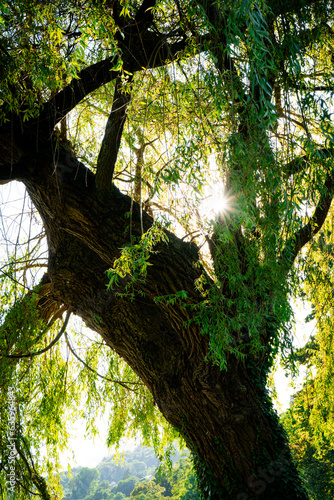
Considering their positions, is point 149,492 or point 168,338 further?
Answer: point 149,492

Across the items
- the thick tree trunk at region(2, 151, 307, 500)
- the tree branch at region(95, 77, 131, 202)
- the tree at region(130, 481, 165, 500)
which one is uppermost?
the tree branch at region(95, 77, 131, 202)

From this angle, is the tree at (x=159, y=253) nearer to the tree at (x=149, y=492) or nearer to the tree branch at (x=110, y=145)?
the tree branch at (x=110, y=145)

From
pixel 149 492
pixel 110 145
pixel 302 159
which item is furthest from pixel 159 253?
pixel 149 492

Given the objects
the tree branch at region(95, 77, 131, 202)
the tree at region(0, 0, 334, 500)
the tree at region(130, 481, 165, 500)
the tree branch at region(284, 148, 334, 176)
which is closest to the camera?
the tree branch at region(284, 148, 334, 176)

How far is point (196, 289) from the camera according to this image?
9.62 ft

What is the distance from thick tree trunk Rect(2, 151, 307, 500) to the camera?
2.83 m

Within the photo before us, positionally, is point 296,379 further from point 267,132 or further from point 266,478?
point 267,132

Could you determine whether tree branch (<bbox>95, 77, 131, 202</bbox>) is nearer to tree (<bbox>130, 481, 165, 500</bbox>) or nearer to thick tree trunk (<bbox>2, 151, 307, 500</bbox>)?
thick tree trunk (<bbox>2, 151, 307, 500</bbox>)

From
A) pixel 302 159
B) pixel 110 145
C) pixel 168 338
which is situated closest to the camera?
pixel 302 159

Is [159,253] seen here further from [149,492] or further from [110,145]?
[149,492]

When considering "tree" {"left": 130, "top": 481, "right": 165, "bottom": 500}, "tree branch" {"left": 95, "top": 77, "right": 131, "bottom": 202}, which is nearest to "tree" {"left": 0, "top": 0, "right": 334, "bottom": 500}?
"tree branch" {"left": 95, "top": 77, "right": 131, "bottom": 202}

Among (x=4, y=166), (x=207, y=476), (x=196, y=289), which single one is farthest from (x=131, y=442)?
(x=4, y=166)

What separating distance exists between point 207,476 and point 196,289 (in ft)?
5.18

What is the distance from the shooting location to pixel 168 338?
313 cm
